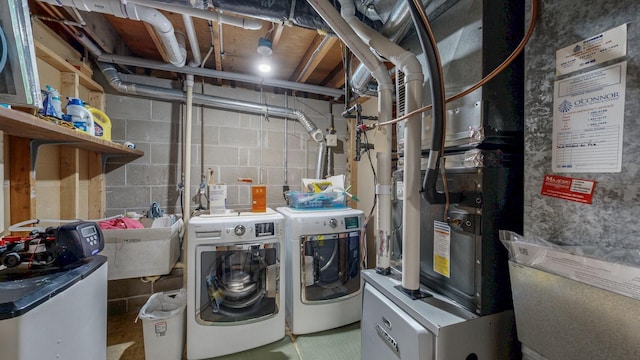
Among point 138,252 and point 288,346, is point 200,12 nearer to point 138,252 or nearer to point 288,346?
point 138,252

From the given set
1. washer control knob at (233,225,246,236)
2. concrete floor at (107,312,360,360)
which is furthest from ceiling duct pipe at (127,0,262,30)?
concrete floor at (107,312,360,360)

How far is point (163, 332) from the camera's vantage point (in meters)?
1.61

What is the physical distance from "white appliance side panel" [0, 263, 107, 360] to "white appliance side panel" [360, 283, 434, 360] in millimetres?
1137

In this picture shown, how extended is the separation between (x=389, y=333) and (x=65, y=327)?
1.21 meters

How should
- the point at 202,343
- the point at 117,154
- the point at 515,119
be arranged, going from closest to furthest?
the point at 515,119, the point at 202,343, the point at 117,154

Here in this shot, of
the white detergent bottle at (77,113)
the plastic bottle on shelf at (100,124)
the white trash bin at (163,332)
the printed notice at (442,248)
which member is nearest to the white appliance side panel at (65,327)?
the white trash bin at (163,332)

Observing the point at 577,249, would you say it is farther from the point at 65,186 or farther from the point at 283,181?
the point at 65,186

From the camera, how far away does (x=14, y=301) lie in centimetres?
73

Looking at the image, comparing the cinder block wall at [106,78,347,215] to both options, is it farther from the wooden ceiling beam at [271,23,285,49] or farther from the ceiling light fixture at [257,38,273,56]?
the ceiling light fixture at [257,38,273,56]

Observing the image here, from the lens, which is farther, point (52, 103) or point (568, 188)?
point (52, 103)

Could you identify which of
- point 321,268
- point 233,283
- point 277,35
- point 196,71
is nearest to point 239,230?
point 233,283

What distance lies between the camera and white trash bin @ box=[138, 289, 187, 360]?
5.18 ft

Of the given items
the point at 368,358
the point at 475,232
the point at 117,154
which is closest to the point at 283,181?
the point at 117,154

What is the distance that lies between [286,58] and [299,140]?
3.04 feet
